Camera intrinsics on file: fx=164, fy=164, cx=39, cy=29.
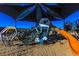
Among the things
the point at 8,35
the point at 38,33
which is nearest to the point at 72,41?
the point at 38,33

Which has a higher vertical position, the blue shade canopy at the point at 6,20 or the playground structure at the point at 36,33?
the blue shade canopy at the point at 6,20

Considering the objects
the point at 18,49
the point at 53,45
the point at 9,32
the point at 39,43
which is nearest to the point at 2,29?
the point at 9,32

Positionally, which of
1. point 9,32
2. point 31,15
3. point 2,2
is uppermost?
point 2,2

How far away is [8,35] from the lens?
1.63 metres

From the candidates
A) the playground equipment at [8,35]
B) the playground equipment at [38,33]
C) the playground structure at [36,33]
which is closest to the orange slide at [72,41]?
the playground structure at [36,33]

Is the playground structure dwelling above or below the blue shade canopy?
below

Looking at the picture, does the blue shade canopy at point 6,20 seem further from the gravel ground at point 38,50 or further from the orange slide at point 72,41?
the orange slide at point 72,41

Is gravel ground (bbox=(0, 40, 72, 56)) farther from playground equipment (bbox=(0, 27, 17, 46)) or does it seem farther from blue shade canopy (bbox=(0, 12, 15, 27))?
blue shade canopy (bbox=(0, 12, 15, 27))

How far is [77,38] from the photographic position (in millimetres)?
1603

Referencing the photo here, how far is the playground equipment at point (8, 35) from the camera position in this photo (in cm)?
163

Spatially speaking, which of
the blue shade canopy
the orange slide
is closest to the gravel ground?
the orange slide

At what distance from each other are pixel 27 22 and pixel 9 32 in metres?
0.21

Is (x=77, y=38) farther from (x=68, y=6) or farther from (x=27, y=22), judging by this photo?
(x=27, y=22)

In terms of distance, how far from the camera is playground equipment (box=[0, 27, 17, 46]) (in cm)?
163
